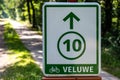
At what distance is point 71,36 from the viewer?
3.18 metres

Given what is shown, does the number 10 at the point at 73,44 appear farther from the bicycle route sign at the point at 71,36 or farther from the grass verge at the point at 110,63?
the grass verge at the point at 110,63

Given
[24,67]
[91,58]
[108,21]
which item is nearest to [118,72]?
[24,67]

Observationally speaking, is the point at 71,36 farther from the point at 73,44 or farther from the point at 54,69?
the point at 54,69

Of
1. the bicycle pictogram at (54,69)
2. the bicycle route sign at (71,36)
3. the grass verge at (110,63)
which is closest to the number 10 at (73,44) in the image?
the bicycle route sign at (71,36)

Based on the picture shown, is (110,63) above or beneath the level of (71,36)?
beneath

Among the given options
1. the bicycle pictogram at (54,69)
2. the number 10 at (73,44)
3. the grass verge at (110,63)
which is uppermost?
the number 10 at (73,44)

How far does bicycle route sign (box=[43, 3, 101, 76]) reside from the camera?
317cm

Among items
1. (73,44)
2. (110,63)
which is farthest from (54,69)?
(110,63)

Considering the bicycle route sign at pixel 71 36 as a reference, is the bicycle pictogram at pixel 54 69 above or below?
below

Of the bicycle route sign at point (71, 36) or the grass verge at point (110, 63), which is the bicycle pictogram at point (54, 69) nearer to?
the bicycle route sign at point (71, 36)

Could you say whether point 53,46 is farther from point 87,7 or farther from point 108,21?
point 108,21

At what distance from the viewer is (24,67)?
15227mm

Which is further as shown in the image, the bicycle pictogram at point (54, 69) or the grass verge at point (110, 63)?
the grass verge at point (110, 63)

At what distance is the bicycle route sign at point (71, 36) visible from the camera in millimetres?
3174
